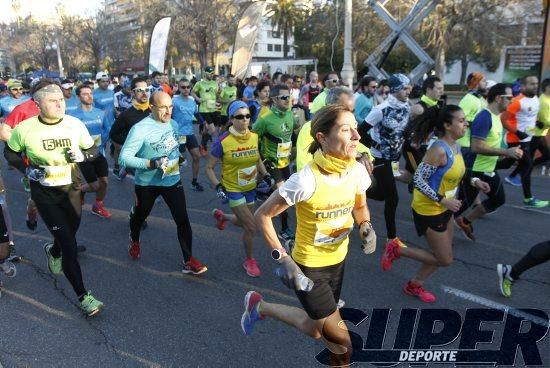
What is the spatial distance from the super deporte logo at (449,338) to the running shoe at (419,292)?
0.14 m

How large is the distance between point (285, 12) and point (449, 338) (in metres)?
51.9

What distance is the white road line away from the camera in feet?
11.6

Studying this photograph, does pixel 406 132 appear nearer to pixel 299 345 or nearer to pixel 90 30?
pixel 299 345

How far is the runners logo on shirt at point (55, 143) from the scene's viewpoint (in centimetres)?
363

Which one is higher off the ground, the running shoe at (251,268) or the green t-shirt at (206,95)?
the green t-shirt at (206,95)

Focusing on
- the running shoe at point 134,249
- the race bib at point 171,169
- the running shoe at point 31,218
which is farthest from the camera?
the running shoe at point 31,218

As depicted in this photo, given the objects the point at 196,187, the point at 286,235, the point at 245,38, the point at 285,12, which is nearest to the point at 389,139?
the point at 286,235

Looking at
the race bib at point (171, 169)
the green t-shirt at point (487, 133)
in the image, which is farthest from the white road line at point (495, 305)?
the race bib at point (171, 169)

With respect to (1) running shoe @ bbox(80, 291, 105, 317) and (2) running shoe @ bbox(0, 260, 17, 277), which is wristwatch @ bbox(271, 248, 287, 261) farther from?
(2) running shoe @ bbox(0, 260, 17, 277)

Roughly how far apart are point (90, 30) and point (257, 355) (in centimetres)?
5669

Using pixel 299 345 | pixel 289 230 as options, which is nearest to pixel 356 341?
pixel 299 345

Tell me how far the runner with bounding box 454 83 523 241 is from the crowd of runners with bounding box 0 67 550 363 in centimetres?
1

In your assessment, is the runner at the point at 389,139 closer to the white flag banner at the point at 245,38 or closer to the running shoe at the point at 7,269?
the running shoe at the point at 7,269

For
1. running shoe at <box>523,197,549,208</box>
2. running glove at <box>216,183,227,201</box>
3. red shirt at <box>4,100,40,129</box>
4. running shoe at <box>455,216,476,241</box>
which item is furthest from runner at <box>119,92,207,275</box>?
running shoe at <box>523,197,549,208</box>
